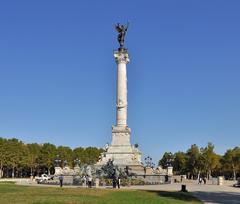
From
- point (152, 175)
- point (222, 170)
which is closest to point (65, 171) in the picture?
point (152, 175)

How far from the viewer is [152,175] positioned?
69.5 meters

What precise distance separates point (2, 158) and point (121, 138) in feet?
144

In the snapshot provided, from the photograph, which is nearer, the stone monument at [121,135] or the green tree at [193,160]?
the stone monument at [121,135]

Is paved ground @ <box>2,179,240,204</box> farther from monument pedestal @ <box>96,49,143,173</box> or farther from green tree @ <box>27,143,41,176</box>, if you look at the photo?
green tree @ <box>27,143,41,176</box>

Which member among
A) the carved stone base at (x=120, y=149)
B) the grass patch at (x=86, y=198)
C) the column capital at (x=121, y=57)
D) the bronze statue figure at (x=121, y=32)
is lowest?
the grass patch at (x=86, y=198)

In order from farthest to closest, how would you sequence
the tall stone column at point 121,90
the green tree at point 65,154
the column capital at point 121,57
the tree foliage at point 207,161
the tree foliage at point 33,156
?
1. the green tree at point 65,154
2. the tree foliage at point 207,161
3. the tree foliage at point 33,156
4. the column capital at point 121,57
5. the tall stone column at point 121,90

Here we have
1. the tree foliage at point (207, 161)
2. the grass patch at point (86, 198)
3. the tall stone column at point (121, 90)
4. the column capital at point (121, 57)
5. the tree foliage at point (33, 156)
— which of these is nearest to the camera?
the grass patch at point (86, 198)

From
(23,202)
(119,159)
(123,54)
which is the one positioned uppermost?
(123,54)

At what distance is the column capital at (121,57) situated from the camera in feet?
260

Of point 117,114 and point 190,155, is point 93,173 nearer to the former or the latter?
point 117,114

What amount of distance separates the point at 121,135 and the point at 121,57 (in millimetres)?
13273

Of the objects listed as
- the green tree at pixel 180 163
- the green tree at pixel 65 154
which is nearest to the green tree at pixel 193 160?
the green tree at pixel 180 163

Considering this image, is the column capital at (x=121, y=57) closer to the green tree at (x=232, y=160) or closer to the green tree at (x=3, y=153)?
the green tree at (x=3, y=153)

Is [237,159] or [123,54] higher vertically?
[123,54]
